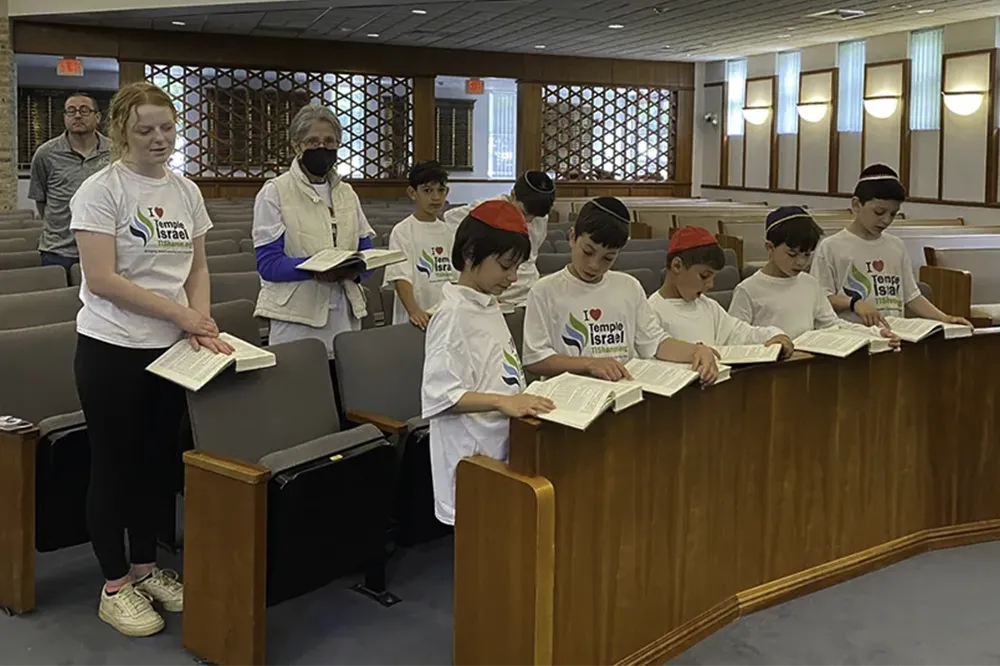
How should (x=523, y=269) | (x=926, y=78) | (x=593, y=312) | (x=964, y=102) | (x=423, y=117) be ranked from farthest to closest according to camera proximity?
(x=423, y=117)
(x=926, y=78)
(x=964, y=102)
(x=523, y=269)
(x=593, y=312)

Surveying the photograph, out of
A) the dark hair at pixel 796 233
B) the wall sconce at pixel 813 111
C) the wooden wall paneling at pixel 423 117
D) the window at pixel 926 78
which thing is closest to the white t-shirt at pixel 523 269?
the dark hair at pixel 796 233

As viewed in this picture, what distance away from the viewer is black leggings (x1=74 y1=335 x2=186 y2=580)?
2791 millimetres

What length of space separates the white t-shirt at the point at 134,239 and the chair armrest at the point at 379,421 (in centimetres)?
66

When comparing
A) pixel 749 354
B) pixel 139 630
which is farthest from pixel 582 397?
pixel 139 630

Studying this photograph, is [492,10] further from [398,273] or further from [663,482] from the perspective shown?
[663,482]

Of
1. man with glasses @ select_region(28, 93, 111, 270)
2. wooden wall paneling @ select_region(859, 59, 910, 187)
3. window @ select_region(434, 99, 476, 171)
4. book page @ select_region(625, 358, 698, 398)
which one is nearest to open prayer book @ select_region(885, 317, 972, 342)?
book page @ select_region(625, 358, 698, 398)

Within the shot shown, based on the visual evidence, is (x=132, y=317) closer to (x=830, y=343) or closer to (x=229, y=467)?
(x=229, y=467)

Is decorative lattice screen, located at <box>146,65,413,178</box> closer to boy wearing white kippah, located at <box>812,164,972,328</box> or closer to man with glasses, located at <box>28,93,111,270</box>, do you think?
man with glasses, located at <box>28,93,111,270</box>

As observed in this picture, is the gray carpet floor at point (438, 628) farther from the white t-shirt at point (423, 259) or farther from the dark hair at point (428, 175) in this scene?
the dark hair at point (428, 175)

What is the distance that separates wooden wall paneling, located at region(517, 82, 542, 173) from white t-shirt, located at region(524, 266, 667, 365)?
1181 centimetres

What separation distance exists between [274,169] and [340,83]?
1443 millimetres

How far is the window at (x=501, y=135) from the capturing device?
58.7 ft

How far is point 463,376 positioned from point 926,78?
10217mm

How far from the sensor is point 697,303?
3336 millimetres
